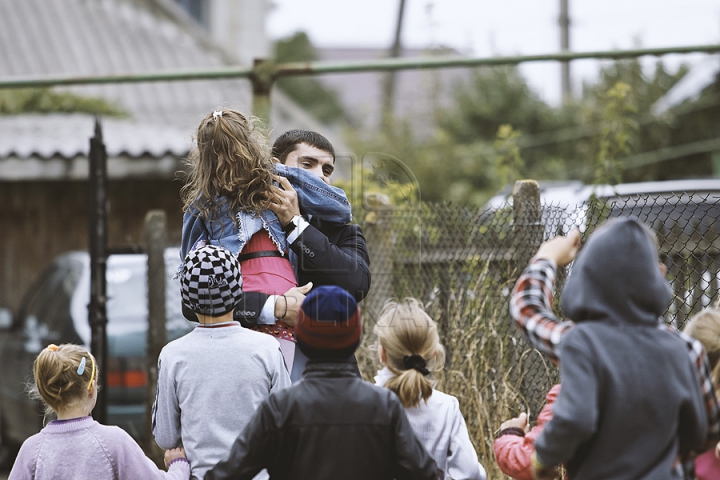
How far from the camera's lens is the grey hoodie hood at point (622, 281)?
2332 millimetres

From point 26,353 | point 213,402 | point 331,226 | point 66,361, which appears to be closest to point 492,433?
point 331,226

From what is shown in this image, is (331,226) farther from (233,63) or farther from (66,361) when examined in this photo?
(233,63)

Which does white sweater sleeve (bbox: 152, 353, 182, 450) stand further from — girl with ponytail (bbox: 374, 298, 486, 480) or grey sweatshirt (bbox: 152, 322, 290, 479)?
girl with ponytail (bbox: 374, 298, 486, 480)

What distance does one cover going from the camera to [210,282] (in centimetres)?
281

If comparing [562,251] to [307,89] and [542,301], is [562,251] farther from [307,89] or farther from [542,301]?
[307,89]

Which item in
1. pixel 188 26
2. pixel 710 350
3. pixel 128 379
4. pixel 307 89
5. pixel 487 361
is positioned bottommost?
pixel 128 379

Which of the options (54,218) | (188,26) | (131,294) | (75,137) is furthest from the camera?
(188,26)

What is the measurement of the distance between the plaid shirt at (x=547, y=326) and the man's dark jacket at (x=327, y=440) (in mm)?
470

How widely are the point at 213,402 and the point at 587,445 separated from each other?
3.98 feet

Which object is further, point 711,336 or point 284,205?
point 284,205

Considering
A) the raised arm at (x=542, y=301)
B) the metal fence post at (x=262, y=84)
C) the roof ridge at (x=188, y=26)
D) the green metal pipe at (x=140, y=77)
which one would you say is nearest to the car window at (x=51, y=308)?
the green metal pipe at (x=140, y=77)

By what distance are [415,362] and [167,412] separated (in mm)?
860

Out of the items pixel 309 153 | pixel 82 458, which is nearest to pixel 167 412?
pixel 82 458

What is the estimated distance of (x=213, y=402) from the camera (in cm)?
282
